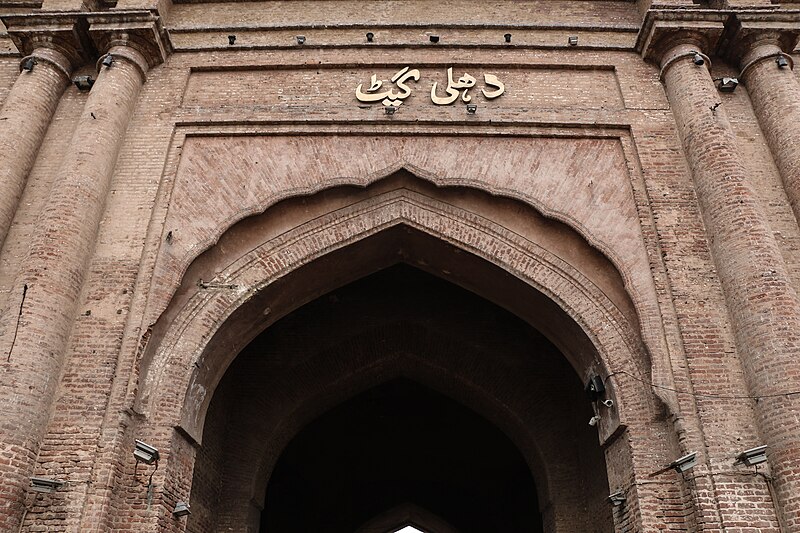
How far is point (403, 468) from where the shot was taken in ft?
45.5

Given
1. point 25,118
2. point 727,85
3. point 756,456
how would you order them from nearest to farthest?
point 756,456 < point 25,118 < point 727,85

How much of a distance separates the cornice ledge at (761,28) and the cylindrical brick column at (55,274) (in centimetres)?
698

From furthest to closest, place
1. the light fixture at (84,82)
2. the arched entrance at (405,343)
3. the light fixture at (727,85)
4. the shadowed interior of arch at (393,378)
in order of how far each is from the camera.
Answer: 1. the shadowed interior of arch at (393,378)
2. the light fixture at (84,82)
3. the light fixture at (727,85)
4. the arched entrance at (405,343)

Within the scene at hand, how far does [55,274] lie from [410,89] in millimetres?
4285

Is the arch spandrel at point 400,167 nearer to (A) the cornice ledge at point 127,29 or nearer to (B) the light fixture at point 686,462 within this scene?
(A) the cornice ledge at point 127,29

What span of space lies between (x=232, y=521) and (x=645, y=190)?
19.6 ft

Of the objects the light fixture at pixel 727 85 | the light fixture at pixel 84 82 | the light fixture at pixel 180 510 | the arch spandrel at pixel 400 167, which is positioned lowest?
the light fixture at pixel 180 510

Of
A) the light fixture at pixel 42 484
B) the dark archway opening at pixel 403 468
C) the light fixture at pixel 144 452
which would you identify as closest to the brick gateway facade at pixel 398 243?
the light fixture at pixel 42 484

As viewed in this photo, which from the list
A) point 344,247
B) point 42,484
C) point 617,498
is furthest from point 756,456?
point 42,484

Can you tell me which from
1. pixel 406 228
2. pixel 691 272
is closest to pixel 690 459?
pixel 691 272

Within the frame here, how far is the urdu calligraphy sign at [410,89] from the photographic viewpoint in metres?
8.16

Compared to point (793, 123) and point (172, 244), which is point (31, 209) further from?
point (793, 123)

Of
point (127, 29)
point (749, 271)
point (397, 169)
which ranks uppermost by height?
point (127, 29)

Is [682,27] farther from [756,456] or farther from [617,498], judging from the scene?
[617,498]
